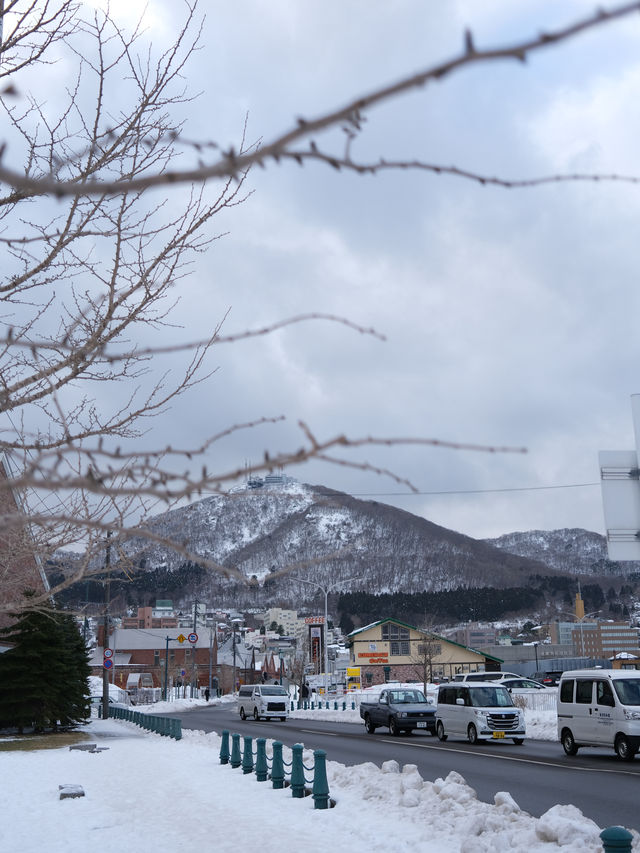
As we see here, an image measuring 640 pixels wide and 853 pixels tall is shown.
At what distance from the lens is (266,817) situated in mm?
11797

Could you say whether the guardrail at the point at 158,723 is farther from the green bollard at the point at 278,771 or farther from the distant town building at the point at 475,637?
the distant town building at the point at 475,637

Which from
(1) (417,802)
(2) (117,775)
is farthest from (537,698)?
(1) (417,802)

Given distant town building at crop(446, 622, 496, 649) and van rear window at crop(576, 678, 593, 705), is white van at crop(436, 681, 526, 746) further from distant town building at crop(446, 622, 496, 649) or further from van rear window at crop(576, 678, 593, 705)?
distant town building at crop(446, 622, 496, 649)

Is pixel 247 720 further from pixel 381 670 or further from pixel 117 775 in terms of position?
pixel 381 670

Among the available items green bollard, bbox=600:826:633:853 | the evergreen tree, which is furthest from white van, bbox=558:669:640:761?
the evergreen tree

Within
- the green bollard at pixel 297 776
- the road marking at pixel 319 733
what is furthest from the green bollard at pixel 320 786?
the road marking at pixel 319 733

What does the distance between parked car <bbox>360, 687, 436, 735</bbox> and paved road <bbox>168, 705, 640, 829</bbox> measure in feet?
2.94

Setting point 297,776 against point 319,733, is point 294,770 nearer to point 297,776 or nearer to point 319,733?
point 297,776

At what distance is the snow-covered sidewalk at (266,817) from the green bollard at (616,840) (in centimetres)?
228

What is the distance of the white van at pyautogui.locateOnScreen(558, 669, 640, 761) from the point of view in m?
19.0

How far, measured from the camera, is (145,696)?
89.1 metres

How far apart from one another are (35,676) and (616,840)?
27859 millimetres

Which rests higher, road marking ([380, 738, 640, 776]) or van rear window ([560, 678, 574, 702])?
van rear window ([560, 678, 574, 702])

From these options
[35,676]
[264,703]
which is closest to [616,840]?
[35,676]
